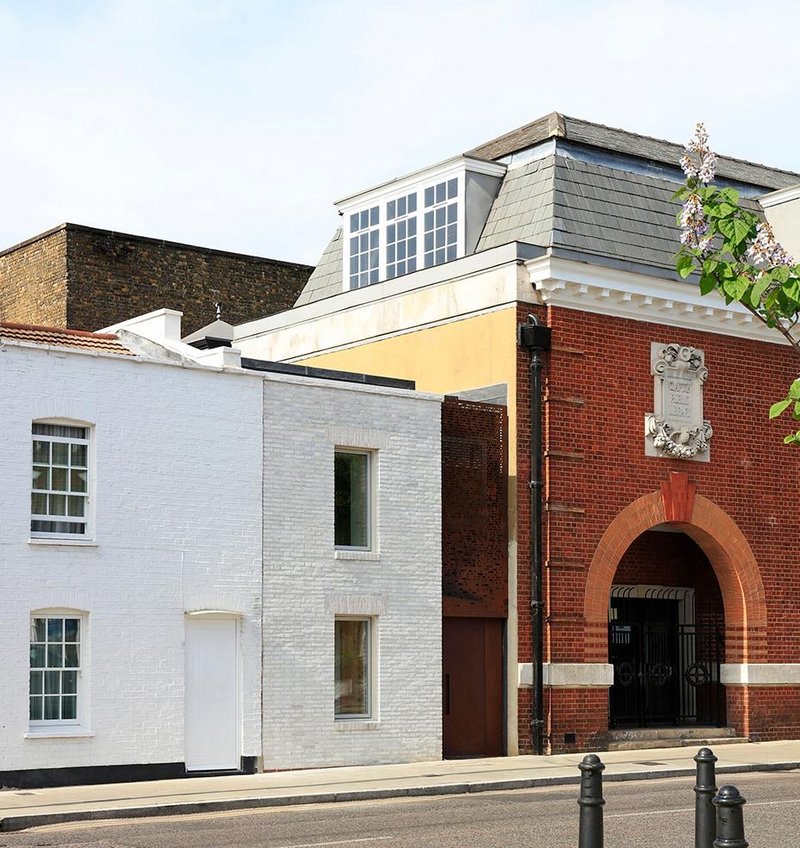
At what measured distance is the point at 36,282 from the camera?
1452 inches

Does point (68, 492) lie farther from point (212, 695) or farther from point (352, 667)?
point (352, 667)

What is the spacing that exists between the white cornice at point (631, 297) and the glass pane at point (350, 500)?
407 cm

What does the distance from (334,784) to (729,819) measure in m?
12.0

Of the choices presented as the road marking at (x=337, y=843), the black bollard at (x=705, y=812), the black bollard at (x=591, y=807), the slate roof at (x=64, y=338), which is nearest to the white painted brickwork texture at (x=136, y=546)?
the slate roof at (x=64, y=338)

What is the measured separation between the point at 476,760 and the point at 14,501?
8.20m

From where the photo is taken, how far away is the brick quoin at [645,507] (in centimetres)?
2500

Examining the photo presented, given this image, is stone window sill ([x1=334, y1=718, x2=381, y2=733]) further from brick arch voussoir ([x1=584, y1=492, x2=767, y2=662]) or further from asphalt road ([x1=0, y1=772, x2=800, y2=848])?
brick arch voussoir ([x1=584, y1=492, x2=767, y2=662])

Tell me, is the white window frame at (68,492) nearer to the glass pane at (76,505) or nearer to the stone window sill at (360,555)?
the glass pane at (76,505)

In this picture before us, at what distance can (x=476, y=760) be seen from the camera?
928 inches

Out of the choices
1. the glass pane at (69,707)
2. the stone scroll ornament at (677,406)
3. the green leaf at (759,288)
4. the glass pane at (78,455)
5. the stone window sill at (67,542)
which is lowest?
the glass pane at (69,707)

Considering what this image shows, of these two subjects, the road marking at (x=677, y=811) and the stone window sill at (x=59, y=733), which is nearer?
the road marking at (x=677, y=811)

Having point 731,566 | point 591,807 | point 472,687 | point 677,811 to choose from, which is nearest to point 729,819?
point 591,807

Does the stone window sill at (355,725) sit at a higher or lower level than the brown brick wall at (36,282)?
lower

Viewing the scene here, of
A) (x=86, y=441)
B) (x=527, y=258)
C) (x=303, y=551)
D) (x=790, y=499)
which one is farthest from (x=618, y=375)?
(x=86, y=441)
